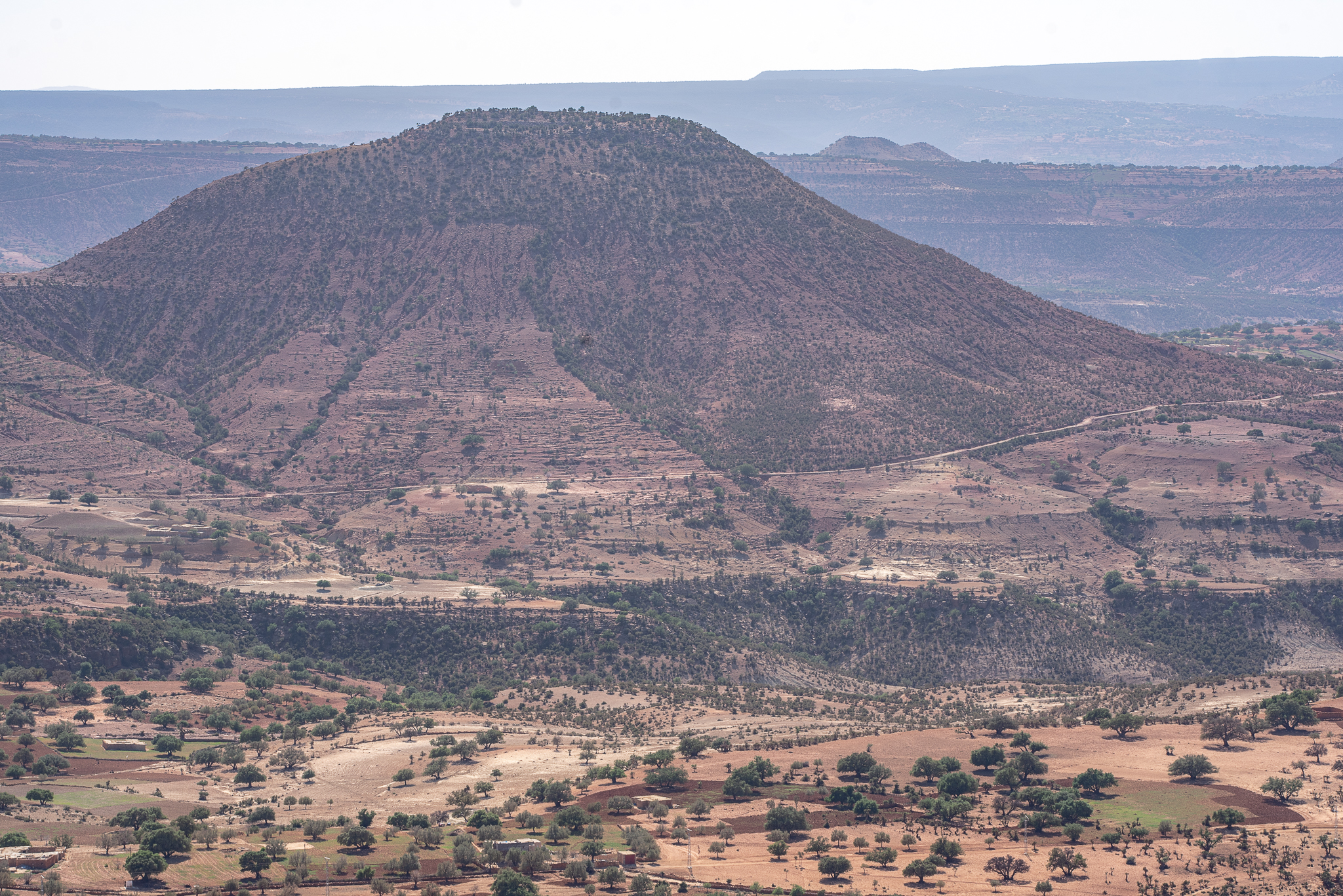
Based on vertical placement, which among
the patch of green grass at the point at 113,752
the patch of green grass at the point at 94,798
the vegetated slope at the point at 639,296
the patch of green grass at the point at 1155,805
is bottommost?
the patch of green grass at the point at 113,752

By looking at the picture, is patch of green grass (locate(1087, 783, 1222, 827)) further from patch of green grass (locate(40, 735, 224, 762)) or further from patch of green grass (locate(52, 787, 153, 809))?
patch of green grass (locate(40, 735, 224, 762))

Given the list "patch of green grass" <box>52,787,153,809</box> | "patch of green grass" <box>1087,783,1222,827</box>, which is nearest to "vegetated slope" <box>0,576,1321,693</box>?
"patch of green grass" <box>52,787,153,809</box>

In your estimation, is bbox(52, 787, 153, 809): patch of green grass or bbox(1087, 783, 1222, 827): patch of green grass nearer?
bbox(1087, 783, 1222, 827): patch of green grass

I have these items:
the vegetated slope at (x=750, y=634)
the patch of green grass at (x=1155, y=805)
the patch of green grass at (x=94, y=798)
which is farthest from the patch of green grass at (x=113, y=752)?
the patch of green grass at (x=1155, y=805)

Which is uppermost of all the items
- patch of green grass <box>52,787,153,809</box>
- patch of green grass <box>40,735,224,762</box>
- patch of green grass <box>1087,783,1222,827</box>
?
patch of green grass <box>1087,783,1222,827</box>

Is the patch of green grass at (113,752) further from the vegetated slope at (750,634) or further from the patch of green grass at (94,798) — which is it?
the vegetated slope at (750,634)

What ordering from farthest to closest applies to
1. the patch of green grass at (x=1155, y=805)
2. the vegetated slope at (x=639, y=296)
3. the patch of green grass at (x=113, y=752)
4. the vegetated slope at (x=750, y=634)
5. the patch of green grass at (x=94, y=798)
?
the vegetated slope at (x=639, y=296) < the vegetated slope at (x=750, y=634) < the patch of green grass at (x=113, y=752) < the patch of green grass at (x=94, y=798) < the patch of green grass at (x=1155, y=805)

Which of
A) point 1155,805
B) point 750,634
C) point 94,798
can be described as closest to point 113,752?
point 94,798
